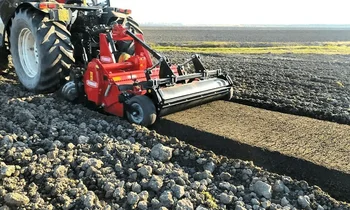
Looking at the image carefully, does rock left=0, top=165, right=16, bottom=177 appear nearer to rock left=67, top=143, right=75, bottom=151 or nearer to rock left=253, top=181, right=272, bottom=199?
rock left=67, top=143, right=75, bottom=151

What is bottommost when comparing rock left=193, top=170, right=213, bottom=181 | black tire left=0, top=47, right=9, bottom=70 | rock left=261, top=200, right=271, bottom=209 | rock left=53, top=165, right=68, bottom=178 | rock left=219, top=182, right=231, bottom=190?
rock left=261, top=200, right=271, bottom=209

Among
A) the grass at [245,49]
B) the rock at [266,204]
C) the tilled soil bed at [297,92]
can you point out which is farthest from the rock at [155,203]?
the grass at [245,49]

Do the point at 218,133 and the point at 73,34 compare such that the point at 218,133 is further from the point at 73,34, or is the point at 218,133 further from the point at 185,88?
the point at 73,34

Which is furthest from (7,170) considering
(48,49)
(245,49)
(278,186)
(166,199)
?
(245,49)

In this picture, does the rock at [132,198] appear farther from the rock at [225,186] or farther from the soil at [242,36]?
the soil at [242,36]

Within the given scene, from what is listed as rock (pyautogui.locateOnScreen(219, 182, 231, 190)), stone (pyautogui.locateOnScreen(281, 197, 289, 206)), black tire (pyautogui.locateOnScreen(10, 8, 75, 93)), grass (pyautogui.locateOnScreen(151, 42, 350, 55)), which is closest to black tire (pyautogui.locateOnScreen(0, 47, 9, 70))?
black tire (pyautogui.locateOnScreen(10, 8, 75, 93))

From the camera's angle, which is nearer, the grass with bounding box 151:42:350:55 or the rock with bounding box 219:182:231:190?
the rock with bounding box 219:182:231:190

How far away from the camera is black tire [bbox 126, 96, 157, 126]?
4.71 meters

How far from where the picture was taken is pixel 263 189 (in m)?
3.33

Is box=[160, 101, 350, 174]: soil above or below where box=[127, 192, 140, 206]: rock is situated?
above

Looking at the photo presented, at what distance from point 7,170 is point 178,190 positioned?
1.56 metres

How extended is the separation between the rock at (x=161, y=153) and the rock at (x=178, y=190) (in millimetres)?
659

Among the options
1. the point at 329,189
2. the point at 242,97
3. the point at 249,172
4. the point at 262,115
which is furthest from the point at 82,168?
the point at 242,97

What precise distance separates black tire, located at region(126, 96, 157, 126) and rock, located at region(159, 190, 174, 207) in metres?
1.64
